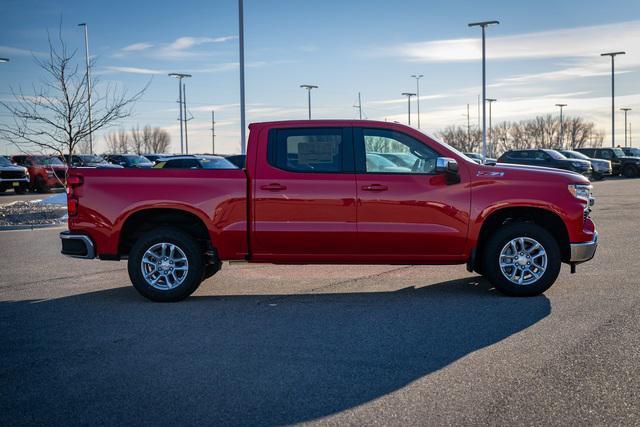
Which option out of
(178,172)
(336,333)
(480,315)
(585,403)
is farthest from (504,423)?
(178,172)

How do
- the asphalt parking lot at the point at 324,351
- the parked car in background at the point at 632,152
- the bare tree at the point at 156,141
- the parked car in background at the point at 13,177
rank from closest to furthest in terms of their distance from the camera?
the asphalt parking lot at the point at 324,351 < the parked car in background at the point at 13,177 < the parked car in background at the point at 632,152 < the bare tree at the point at 156,141

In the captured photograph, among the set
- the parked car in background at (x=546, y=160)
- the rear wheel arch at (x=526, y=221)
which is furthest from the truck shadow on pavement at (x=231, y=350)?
the parked car in background at (x=546, y=160)

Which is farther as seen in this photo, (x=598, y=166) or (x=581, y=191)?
(x=598, y=166)

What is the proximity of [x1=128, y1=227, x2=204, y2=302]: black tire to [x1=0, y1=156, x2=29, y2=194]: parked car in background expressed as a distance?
91.0 ft

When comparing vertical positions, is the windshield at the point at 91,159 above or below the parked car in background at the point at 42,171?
above

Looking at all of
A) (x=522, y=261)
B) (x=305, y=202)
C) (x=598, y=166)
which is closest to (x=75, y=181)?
(x=305, y=202)

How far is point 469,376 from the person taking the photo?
5.16 m

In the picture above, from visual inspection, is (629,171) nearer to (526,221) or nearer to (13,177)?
(13,177)

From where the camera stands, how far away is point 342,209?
26.4ft

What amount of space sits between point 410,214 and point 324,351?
2.58m

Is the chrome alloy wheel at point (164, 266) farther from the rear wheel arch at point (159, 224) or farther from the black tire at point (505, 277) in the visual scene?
the black tire at point (505, 277)

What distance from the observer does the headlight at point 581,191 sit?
8.16 m

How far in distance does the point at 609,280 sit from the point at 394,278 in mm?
2610

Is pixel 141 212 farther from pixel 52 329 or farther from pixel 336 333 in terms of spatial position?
pixel 336 333
